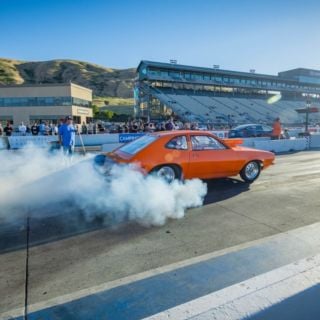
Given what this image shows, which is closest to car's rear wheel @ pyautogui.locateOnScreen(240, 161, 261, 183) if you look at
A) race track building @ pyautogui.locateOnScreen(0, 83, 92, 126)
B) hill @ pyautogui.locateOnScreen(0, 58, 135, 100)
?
race track building @ pyautogui.locateOnScreen(0, 83, 92, 126)

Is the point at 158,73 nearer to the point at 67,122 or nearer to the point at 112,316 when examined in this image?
the point at 67,122

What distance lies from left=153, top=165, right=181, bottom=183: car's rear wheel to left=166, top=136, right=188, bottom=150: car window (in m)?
0.45

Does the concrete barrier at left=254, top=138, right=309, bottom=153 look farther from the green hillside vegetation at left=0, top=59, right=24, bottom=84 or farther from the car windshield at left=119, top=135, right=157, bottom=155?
the green hillside vegetation at left=0, top=59, right=24, bottom=84

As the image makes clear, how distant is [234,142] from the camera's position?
24.0 ft

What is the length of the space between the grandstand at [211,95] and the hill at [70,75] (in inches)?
3920

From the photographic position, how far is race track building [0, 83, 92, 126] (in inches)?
1844

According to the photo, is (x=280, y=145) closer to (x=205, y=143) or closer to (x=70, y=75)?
(x=205, y=143)

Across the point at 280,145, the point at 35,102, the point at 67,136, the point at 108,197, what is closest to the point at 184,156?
the point at 108,197

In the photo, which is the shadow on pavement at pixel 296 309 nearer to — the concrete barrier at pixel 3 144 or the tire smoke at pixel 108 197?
the tire smoke at pixel 108 197

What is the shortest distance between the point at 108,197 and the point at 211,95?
50294 mm

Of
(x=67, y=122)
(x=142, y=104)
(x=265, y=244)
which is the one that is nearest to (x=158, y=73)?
(x=142, y=104)

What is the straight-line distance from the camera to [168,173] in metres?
6.12

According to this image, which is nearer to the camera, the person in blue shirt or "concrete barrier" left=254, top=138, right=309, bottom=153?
the person in blue shirt

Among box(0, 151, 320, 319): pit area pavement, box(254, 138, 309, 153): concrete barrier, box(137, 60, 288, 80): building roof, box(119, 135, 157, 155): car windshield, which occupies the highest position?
box(137, 60, 288, 80): building roof
